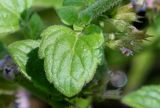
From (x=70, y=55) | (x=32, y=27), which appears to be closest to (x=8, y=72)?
(x=32, y=27)

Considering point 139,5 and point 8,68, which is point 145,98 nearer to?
point 139,5

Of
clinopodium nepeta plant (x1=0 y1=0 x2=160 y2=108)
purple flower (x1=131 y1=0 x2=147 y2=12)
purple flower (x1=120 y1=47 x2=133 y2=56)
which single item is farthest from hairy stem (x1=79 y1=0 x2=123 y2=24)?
purple flower (x1=131 y1=0 x2=147 y2=12)

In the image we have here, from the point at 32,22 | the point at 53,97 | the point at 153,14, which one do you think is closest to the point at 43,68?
the point at 53,97

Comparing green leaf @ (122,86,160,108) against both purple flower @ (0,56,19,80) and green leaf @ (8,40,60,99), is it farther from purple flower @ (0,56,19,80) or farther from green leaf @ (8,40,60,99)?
purple flower @ (0,56,19,80)

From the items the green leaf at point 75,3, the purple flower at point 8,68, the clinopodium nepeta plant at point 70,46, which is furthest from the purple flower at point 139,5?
the purple flower at point 8,68

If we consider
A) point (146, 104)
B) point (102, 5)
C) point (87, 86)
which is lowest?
point (146, 104)

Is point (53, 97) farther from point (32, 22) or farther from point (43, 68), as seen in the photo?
point (32, 22)
